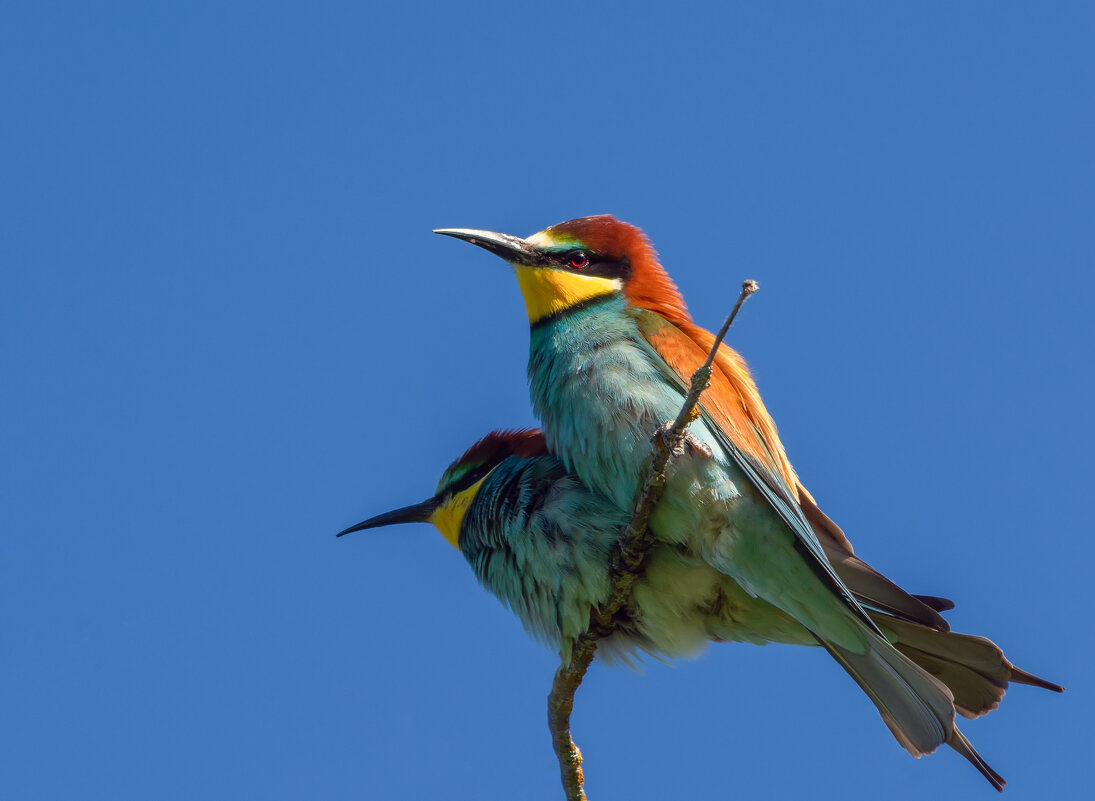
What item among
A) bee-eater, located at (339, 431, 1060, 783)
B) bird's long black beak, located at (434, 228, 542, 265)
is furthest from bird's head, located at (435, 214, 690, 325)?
bee-eater, located at (339, 431, 1060, 783)

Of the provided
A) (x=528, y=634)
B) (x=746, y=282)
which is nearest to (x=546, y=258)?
(x=528, y=634)

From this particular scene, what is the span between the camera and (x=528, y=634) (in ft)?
10.2

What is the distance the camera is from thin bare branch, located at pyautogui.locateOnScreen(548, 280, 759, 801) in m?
2.54

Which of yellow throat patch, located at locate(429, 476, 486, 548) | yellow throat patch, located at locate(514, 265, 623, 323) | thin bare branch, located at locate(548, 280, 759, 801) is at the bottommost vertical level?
thin bare branch, located at locate(548, 280, 759, 801)

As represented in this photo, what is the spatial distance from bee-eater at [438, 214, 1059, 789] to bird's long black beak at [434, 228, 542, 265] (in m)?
0.26

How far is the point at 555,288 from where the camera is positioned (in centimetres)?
321

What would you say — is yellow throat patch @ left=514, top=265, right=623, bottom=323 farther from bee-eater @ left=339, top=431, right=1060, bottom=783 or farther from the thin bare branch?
the thin bare branch

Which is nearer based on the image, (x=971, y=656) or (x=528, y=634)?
(x=971, y=656)

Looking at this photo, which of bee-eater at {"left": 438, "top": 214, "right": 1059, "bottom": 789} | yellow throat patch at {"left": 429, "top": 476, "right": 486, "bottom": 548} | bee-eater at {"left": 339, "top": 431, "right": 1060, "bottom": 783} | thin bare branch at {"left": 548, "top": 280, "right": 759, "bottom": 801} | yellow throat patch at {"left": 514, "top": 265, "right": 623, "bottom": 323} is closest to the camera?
thin bare branch at {"left": 548, "top": 280, "right": 759, "bottom": 801}

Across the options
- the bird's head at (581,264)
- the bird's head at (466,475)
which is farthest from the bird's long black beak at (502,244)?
the bird's head at (466,475)

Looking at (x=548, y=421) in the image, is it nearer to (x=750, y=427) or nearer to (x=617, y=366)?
(x=617, y=366)

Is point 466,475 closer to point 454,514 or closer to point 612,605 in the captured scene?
point 454,514

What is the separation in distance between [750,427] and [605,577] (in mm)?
503

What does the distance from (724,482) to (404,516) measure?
1.31 m
